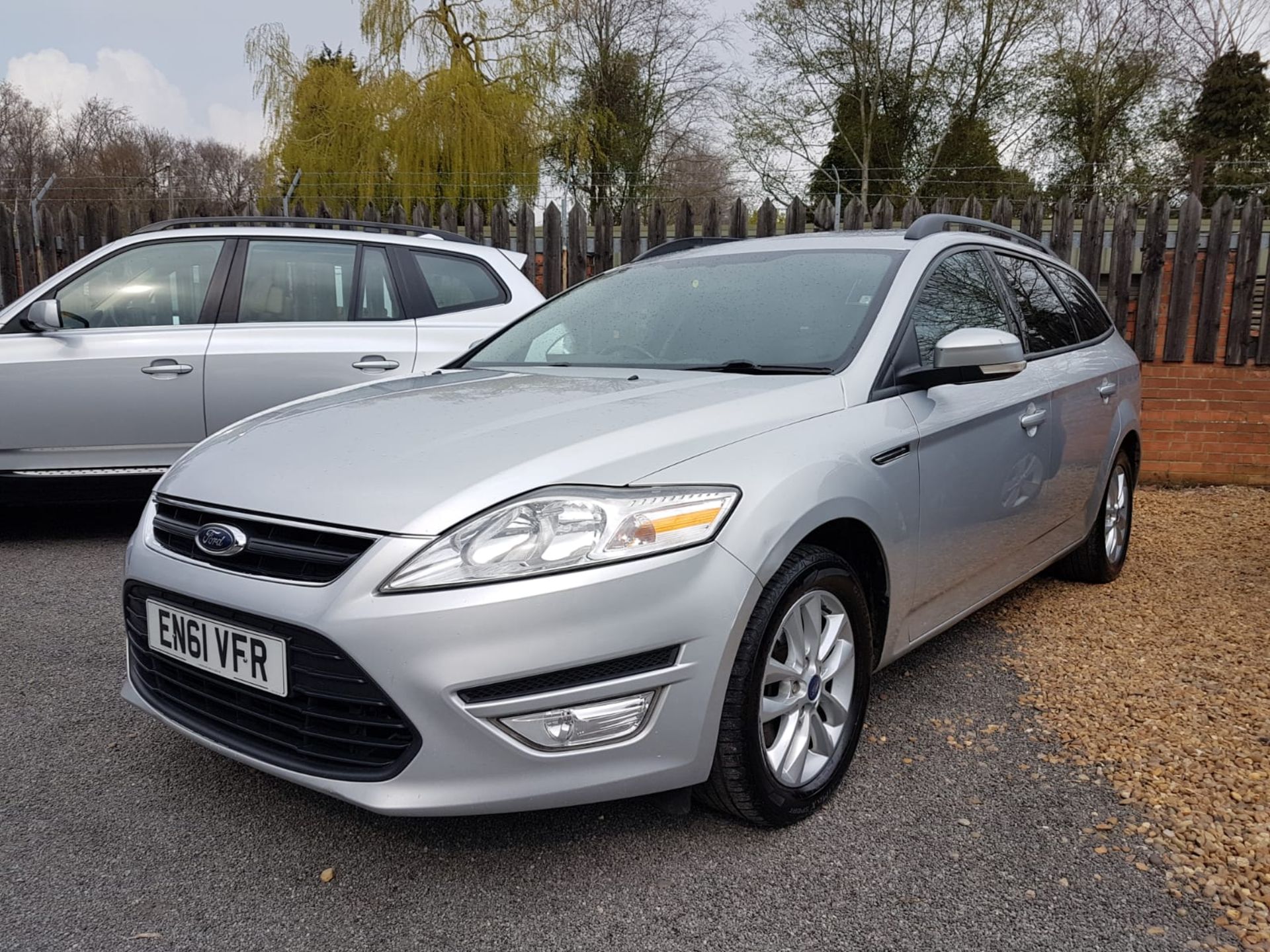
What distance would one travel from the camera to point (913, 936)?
1997mm

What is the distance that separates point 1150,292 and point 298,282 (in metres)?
6.01

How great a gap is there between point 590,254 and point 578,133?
624 inches

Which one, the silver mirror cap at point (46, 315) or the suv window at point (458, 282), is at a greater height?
the suv window at point (458, 282)

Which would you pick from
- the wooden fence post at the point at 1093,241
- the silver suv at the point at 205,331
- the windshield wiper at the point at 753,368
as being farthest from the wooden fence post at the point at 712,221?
the windshield wiper at the point at 753,368

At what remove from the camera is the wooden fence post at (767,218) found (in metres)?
7.72

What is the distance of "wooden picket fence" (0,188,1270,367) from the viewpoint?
7078mm

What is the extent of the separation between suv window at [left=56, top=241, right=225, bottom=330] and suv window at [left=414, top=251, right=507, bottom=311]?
1.15 m

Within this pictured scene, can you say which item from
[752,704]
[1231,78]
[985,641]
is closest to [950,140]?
[1231,78]

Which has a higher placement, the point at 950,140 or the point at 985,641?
the point at 950,140

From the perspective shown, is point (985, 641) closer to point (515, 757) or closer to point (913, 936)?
point (913, 936)

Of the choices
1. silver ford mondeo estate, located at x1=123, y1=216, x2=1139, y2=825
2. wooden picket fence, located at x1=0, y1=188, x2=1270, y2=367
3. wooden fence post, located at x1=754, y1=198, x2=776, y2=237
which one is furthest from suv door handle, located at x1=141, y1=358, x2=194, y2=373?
wooden fence post, located at x1=754, y1=198, x2=776, y2=237

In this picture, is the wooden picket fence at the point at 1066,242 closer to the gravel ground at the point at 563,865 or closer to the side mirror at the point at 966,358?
the side mirror at the point at 966,358

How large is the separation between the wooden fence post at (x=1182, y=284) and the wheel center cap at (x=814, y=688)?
6031 millimetres

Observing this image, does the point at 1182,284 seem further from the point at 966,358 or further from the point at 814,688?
the point at 814,688
